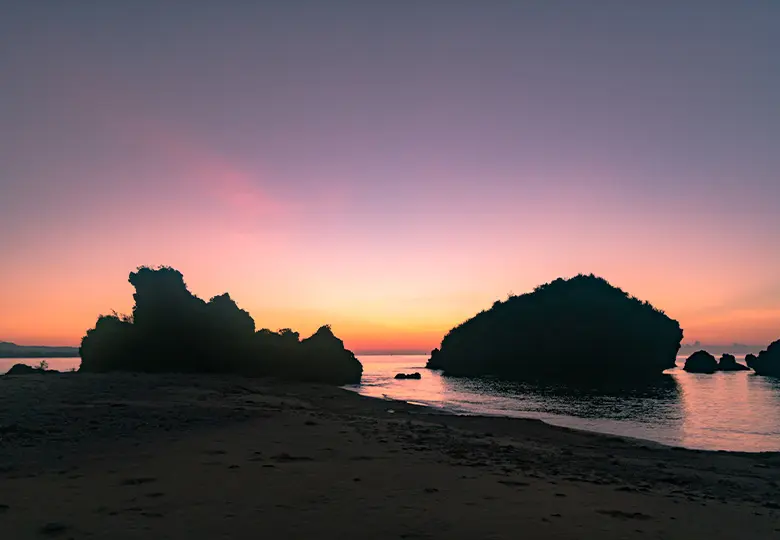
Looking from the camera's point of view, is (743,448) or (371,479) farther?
(743,448)

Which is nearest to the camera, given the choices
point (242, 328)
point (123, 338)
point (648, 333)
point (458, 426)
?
point (458, 426)

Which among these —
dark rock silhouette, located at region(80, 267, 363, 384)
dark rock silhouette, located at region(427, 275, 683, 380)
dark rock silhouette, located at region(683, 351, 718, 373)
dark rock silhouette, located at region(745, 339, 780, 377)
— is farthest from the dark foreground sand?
dark rock silhouette, located at region(683, 351, 718, 373)

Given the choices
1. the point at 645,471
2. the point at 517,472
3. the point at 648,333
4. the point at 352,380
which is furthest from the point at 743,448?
the point at 648,333

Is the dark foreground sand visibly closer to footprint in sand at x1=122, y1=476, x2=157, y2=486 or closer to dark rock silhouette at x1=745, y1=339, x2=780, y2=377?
footprint in sand at x1=122, y1=476, x2=157, y2=486

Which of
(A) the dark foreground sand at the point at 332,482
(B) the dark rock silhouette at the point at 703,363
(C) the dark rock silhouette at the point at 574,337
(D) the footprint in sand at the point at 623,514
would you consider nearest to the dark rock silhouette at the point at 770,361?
(B) the dark rock silhouette at the point at 703,363

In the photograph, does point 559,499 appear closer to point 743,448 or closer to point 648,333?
point 743,448

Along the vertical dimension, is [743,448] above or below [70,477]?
below

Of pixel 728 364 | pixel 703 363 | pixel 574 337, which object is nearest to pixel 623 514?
pixel 574 337

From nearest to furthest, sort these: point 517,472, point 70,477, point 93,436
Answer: point 70,477, point 517,472, point 93,436

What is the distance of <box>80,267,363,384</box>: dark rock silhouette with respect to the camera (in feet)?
181

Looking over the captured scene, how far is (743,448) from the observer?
23.7 meters

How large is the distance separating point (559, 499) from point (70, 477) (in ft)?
34.0

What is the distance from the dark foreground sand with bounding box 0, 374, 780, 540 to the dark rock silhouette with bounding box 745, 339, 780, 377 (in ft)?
462

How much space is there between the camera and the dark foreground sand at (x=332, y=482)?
7.58 meters
